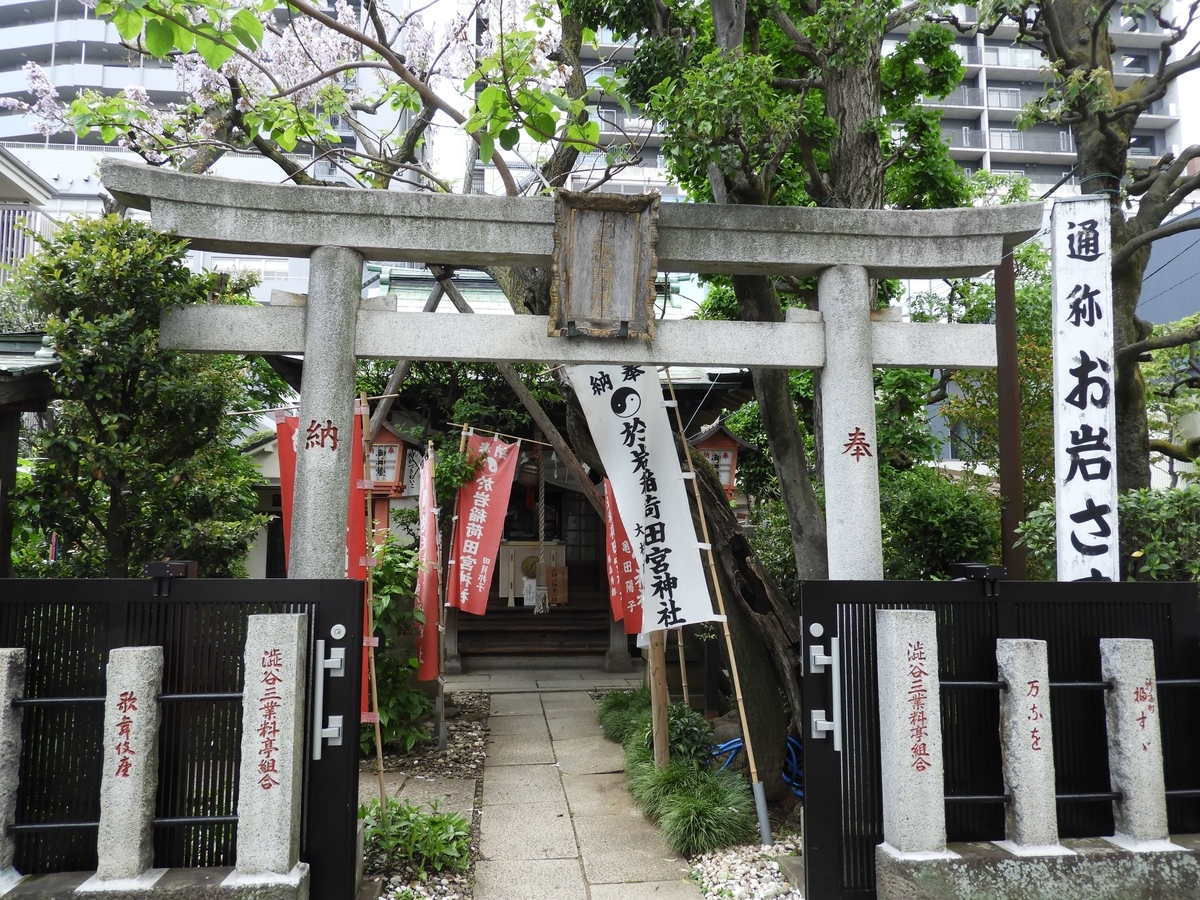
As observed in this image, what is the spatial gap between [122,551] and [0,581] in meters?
1.93

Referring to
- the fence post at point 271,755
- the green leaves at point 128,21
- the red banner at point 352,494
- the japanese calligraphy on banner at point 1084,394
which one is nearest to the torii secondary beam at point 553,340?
the japanese calligraphy on banner at point 1084,394

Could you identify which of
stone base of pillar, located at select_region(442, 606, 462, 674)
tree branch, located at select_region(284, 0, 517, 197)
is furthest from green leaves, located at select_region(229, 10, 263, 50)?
stone base of pillar, located at select_region(442, 606, 462, 674)

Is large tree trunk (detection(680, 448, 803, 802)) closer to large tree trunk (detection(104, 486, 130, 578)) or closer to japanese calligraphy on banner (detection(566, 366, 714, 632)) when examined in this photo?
japanese calligraphy on banner (detection(566, 366, 714, 632))

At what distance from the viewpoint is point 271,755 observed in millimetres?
4664

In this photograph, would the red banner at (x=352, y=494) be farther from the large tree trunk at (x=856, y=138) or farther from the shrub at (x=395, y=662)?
the large tree trunk at (x=856, y=138)

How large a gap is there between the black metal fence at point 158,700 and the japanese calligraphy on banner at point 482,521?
5166 mm

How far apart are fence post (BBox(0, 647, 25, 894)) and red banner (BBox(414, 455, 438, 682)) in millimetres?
5091

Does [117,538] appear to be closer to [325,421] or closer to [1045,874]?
[325,421]

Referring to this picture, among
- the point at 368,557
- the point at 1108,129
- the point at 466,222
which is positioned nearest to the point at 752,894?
the point at 368,557

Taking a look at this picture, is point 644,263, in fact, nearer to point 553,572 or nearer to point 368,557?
point 368,557

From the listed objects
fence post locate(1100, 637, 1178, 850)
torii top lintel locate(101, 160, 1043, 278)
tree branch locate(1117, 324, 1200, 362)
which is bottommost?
fence post locate(1100, 637, 1178, 850)

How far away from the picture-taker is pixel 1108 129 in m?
8.02

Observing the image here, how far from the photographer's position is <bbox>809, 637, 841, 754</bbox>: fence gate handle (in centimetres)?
513

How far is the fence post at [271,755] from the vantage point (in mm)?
4605
